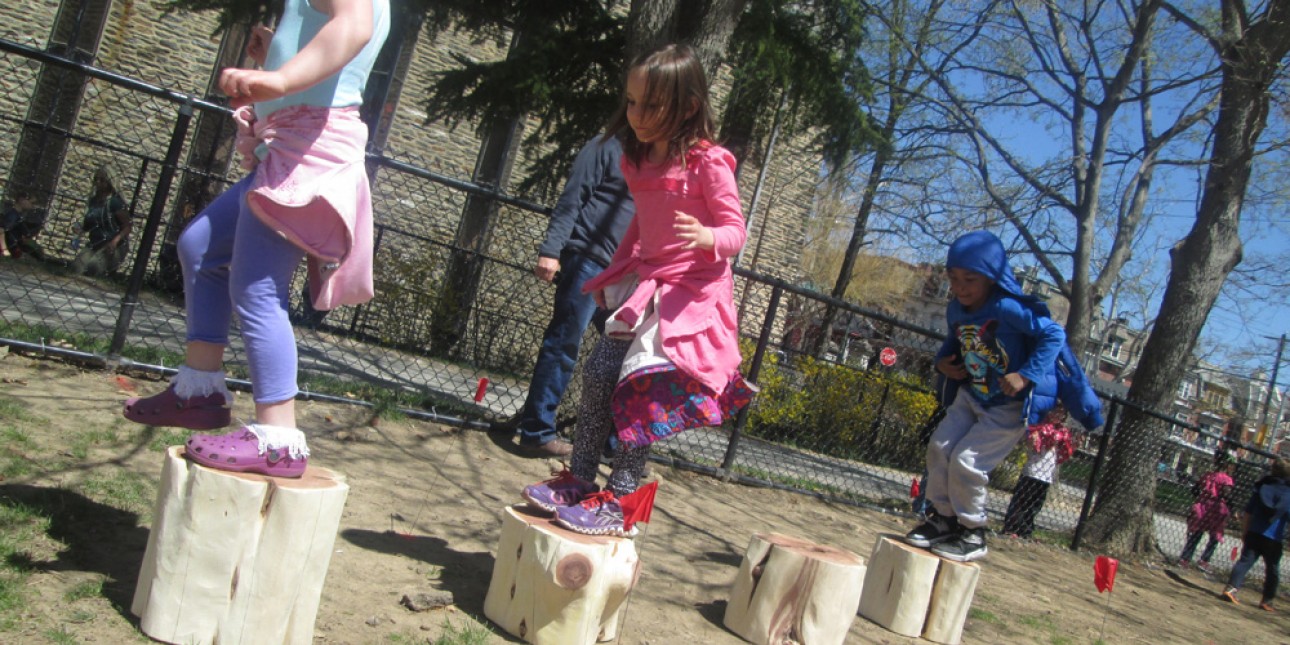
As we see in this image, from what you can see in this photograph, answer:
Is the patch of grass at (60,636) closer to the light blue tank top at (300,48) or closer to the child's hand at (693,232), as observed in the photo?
the light blue tank top at (300,48)

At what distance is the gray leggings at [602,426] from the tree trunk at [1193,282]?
739 cm

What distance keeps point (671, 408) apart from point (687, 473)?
332cm

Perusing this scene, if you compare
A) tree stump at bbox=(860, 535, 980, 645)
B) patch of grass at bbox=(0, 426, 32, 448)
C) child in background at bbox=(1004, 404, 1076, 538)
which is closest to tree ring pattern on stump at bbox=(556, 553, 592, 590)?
tree stump at bbox=(860, 535, 980, 645)

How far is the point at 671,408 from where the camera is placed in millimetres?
2877

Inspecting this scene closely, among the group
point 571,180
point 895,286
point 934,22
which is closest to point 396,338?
point 571,180

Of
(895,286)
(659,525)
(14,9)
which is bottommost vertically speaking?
(659,525)

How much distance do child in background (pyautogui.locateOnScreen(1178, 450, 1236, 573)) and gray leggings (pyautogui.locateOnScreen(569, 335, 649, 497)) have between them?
30.0 ft

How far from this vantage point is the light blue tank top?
7.81 feet

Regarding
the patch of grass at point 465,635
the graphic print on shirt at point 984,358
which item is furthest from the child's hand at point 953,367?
the patch of grass at point 465,635

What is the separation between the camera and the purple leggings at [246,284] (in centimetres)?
234

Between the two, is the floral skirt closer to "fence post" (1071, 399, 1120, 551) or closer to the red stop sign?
"fence post" (1071, 399, 1120, 551)

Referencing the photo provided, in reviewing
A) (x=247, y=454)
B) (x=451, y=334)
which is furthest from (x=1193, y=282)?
(x=247, y=454)

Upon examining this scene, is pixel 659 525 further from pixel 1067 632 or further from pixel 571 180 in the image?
pixel 1067 632

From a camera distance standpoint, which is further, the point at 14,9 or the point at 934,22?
the point at 14,9
